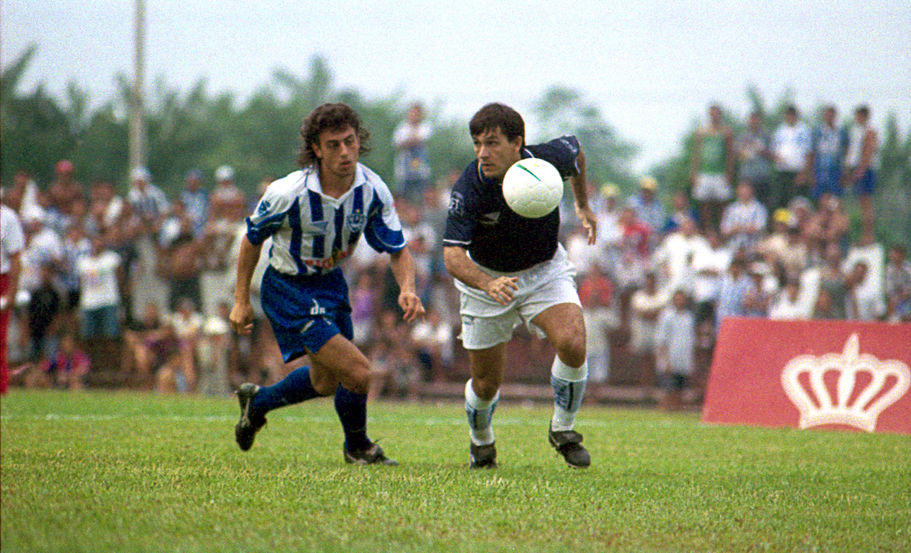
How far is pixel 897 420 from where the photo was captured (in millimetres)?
10727

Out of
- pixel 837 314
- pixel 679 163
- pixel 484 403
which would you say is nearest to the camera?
pixel 484 403

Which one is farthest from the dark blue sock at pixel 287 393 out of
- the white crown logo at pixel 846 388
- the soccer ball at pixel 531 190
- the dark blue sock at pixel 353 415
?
the white crown logo at pixel 846 388

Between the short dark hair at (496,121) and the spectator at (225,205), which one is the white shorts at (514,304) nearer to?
the short dark hair at (496,121)

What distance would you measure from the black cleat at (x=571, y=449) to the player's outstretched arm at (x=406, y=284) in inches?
46.9

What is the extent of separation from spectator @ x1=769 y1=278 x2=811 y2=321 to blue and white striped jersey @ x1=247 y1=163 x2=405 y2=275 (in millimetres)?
10230

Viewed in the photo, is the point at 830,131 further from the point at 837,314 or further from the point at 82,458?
the point at 82,458

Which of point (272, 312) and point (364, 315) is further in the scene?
point (364, 315)

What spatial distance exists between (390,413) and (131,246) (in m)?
7.60

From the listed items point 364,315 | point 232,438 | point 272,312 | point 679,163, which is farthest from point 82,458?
point 679,163

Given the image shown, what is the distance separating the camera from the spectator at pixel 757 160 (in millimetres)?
18938

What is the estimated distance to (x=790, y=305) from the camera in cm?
1593

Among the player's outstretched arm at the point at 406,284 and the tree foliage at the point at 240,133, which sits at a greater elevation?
the tree foliage at the point at 240,133

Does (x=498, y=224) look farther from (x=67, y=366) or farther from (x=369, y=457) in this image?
(x=67, y=366)

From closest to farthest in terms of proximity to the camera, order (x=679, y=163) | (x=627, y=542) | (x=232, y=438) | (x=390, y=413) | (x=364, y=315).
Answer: (x=627, y=542), (x=232, y=438), (x=390, y=413), (x=364, y=315), (x=679, y=163)
